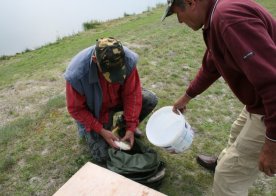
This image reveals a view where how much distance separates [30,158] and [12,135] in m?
0.57

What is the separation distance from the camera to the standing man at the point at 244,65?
1698 mm

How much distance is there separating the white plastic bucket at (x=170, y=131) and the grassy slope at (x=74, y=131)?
0.51 meters

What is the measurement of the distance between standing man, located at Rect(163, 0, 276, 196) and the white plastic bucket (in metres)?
0.47

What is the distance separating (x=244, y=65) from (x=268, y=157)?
562mm

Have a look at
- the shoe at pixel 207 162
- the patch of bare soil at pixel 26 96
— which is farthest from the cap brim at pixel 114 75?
the patch of bare soil at pixel 26 96

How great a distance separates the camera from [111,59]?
2832 mm

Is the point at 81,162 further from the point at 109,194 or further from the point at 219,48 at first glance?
the point at 219,48

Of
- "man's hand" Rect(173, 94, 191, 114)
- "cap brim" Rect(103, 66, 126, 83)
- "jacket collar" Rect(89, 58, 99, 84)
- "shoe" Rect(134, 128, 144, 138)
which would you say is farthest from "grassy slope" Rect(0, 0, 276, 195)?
"cap brim" Rect(103, 66, 126, 83)

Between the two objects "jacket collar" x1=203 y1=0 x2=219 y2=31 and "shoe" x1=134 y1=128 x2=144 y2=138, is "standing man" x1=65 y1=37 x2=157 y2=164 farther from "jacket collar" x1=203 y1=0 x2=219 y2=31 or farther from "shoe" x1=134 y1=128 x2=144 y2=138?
"jacket collar" x1=203 y1=0 x2=219 y2=31

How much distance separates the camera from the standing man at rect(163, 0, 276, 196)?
170 centimetres

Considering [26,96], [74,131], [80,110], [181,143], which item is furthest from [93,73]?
[26,96]

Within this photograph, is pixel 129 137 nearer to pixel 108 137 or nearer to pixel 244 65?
pixel 108 137

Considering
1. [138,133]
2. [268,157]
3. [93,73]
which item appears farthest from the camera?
[138,133]

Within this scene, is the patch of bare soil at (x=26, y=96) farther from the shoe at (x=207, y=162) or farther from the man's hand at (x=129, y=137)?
the shoe at (x=207, y=162)
